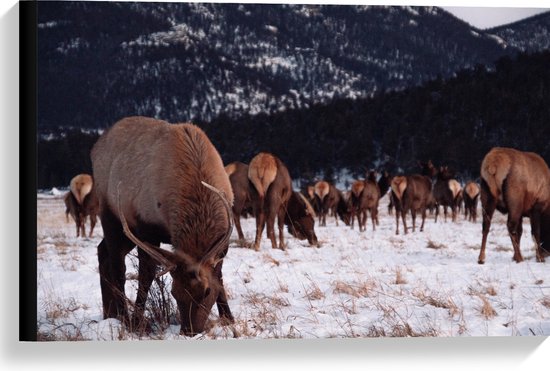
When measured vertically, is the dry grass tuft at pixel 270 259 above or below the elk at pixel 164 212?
below

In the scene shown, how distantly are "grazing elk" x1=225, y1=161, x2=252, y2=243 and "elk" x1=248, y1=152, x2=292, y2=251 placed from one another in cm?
8

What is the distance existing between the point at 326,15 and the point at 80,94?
6.58ft

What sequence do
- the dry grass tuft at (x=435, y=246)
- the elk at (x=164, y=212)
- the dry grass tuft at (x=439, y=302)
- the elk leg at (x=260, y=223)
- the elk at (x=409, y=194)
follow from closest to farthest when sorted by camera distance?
1. the elk at (x=164, y=212)
2. the dry grass tuft at (x=439, y=302)
3. the dry grass tuft at (x=435, y=246)
4. the elk leg at (x=260, y=223)
5. the elk at (x=409, y=194)

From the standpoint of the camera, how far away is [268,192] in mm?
8766

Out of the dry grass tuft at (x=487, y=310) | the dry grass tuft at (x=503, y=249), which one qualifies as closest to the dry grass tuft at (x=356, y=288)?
the dry grass tuft at (x=487, y=310)

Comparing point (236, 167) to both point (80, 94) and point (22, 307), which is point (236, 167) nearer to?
point (80, 94)

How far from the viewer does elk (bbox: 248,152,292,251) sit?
727 cm

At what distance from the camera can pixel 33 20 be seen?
15.9 ft

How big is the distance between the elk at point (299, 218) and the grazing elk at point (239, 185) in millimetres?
683

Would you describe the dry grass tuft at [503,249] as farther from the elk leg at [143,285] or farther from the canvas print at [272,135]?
the elk leg at [143,285]

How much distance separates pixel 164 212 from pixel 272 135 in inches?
79.0

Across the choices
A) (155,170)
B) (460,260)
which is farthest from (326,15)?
(460,260)

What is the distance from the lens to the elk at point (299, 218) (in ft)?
31.8

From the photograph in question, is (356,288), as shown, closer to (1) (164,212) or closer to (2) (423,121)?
(2) (423,121)
